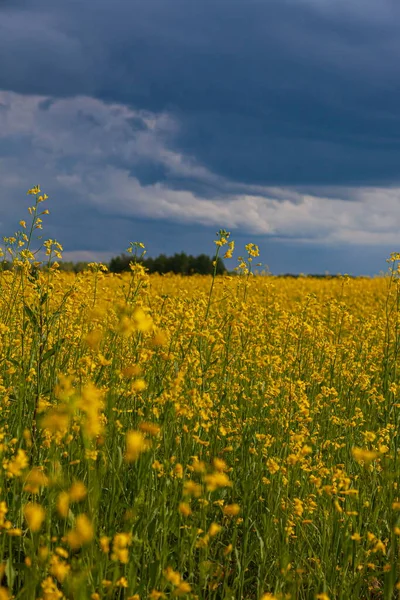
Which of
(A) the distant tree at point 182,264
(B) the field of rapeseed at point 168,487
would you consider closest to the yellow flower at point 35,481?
(B) the field of rapeseed at point 168,487

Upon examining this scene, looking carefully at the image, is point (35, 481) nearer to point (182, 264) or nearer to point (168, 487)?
point (168, 487)

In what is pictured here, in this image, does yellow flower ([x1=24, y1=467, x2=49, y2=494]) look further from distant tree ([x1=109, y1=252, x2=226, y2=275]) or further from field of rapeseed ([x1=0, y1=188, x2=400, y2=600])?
distant tree ([x1=109, y1=252, x2=226, y2=275])

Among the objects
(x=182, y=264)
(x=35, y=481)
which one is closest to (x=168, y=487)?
(x=35, y=481)

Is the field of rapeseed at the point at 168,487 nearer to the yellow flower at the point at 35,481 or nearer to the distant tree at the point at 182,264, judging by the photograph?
the yellow flower at the point at 35,481

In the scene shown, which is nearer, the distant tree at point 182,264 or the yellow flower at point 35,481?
the yellow flower at point 35,481

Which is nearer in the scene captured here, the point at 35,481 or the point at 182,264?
the point at 35,481

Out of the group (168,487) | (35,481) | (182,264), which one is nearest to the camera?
(35,481)

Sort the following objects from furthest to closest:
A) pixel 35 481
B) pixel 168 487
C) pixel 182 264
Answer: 1. pixel 182 264
2. pixel 168 487
3. pixel 35 481

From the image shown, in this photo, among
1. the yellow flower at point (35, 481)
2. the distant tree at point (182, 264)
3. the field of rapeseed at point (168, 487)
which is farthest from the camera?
the distant tree at point (182, 264)

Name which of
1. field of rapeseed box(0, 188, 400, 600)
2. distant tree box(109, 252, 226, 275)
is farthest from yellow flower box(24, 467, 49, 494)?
distant tree box(109, 252, 226, 275)

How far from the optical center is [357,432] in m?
4.84

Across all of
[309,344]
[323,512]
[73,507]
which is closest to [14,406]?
[73,507]

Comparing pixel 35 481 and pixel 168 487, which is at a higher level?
pixel 35 481

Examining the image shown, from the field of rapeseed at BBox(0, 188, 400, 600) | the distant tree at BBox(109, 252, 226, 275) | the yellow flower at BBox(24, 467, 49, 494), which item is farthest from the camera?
the distant tree at BBox(109, 252, 226, 275)
